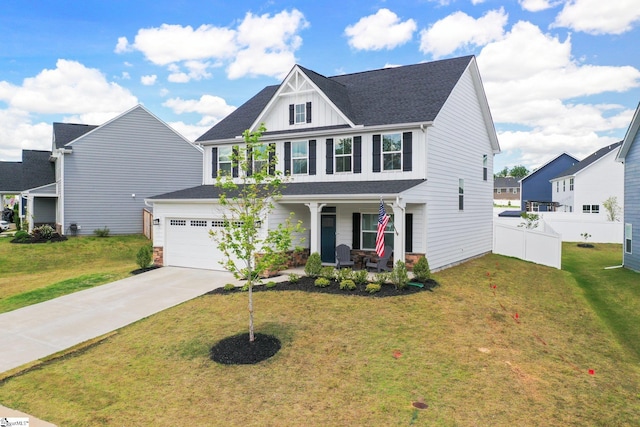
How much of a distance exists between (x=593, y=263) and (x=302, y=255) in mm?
15810

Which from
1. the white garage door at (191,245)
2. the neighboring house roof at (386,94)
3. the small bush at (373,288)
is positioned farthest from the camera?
the white garage door at (191,245)

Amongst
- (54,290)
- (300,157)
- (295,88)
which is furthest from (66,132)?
(300,157)

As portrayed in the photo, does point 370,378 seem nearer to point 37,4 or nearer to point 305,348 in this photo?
point 305,348

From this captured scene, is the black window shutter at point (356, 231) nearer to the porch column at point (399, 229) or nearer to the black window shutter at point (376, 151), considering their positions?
the black window shutter at point (376, 151)

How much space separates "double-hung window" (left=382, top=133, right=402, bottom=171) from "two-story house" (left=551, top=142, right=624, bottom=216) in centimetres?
3054

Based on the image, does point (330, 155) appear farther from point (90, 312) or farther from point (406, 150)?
point (90, 312)

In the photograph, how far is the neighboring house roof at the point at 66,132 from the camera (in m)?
27.2

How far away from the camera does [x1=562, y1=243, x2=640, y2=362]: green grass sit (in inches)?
426

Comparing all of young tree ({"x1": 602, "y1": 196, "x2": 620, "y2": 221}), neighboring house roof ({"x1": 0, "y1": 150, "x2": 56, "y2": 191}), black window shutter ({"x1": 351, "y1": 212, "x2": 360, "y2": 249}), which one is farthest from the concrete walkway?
young tree ({"x1": 602, "y1": 196, "x2": 620, "y2": 221})

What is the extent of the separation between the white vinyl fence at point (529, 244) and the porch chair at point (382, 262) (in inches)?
357

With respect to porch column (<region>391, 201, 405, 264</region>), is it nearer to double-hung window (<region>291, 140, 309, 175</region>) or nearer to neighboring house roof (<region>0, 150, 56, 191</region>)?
double-hung window (<region>291, 140, 309, 175</region>)

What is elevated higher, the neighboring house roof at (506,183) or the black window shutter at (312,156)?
the neighboring house roof at (506,183)

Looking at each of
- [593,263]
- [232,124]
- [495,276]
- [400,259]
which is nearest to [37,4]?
[232,124]

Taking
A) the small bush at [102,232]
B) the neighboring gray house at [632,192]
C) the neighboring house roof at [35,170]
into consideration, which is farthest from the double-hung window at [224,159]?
the neighboring house roof at [35,170]
